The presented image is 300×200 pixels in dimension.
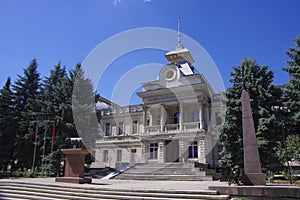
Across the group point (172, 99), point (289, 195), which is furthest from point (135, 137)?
point (289, 195)

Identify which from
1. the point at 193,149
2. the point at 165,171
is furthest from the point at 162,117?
the point at 165,171

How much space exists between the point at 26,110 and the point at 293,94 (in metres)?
26.0

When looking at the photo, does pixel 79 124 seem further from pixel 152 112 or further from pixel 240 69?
pixel 240 69

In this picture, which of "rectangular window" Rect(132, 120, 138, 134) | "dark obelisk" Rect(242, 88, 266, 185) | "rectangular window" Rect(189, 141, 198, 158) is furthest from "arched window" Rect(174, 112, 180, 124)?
"dark obelisk" Rect(242, 88, 266, 185)

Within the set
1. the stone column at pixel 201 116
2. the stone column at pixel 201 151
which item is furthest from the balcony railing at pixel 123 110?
the stone column at pixel 201 151

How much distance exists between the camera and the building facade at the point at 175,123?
25.2 meters

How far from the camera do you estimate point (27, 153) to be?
77.8 feet

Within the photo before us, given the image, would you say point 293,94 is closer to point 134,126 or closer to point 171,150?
point 171,150

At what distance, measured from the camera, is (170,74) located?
29141mm

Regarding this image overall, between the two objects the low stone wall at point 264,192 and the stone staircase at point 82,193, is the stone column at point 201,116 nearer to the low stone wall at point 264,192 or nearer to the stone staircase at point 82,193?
the stone staircase at point 82,193

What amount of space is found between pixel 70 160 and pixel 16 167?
16015 mm

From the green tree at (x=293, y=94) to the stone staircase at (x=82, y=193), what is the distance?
13518mm

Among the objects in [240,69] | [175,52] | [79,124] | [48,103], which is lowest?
[79,124]

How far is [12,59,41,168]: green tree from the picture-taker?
23.5 meters
